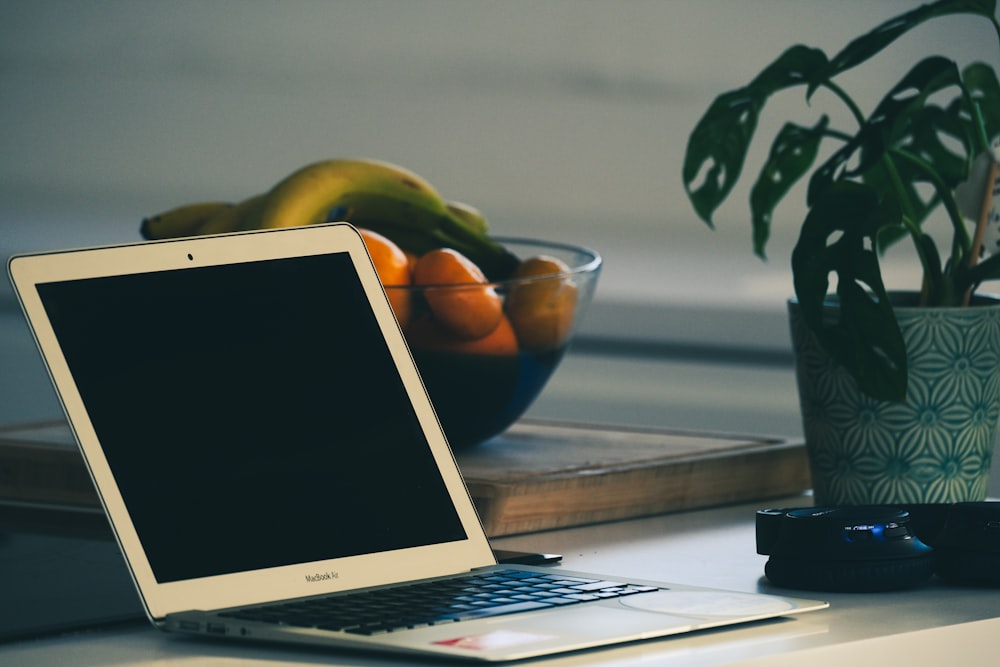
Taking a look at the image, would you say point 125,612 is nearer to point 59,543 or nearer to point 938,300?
point 59,543

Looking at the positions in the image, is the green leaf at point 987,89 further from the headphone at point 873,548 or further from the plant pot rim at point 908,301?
the headphone at point 873,548

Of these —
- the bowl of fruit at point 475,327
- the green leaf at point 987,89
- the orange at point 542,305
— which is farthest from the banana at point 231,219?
the green leaf at point 987,89

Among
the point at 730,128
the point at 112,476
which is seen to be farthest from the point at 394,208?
the point at 112,476

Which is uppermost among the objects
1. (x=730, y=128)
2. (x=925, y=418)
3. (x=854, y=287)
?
(x=730, y=128)

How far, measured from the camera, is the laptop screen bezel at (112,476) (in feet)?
2.40

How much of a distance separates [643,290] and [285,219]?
1.23m

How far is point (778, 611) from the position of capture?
0.72m

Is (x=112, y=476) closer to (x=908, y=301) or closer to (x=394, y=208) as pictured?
(x=394, y=208)

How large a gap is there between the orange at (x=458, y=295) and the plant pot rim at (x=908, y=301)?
0.22 metres

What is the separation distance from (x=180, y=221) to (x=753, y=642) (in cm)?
75

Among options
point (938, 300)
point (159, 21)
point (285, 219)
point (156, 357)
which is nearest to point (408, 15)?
point (159, 21)

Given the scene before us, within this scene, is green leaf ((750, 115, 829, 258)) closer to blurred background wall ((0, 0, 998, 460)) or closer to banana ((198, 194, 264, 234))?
banana ((198, 194, 264, 234))

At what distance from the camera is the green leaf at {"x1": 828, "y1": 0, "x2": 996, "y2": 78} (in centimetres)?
108

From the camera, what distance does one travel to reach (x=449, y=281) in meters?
1.12
